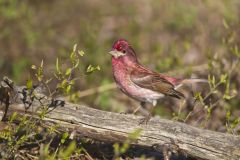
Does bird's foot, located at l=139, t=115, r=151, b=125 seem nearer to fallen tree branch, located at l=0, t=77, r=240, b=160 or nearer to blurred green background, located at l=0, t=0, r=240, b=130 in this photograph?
fallen tree branch, located at l=0, t=77, r=240, b=160

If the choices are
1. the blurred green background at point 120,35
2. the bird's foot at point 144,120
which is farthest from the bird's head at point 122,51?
the blurred green background at point 120,35

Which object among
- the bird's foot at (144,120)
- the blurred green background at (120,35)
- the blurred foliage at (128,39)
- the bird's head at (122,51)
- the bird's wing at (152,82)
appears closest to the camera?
the bird's foot at (144,120)

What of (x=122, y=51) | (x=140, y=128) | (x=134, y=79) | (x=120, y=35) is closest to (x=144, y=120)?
(x=140, y=128)

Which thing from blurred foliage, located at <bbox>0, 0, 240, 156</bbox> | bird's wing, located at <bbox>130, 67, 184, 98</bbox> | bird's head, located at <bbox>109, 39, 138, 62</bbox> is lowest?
blurred foliage, located at <bbox>0, 0, 240, 156</bbox>

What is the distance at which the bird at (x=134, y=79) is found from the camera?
7.84 m

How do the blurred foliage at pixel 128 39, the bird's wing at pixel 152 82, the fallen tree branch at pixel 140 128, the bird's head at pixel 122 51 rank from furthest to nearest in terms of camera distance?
the blurred foliage at pixel 128 39 < the bird's wing at pixel 152 82 < the bird's head at pixel 122 51 < the fallen tree branch at pixel 140 128

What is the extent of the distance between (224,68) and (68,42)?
348 cm

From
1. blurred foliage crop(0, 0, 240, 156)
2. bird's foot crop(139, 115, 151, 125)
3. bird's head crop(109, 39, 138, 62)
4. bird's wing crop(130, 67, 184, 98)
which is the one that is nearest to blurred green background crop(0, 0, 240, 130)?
blurred foliage crop(0, 0, 240, 156)

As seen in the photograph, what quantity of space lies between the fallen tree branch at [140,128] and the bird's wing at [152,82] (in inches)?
45.5

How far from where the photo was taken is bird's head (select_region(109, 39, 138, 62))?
25.5 feet

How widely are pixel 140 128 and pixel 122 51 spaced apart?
1.81 m

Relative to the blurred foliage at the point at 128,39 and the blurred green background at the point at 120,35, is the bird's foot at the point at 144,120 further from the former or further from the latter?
the blurred green background at the point at 120,35

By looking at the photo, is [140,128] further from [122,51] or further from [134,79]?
[122,51]

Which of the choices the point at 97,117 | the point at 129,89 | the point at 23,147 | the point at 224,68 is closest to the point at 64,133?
the point at 97,117
